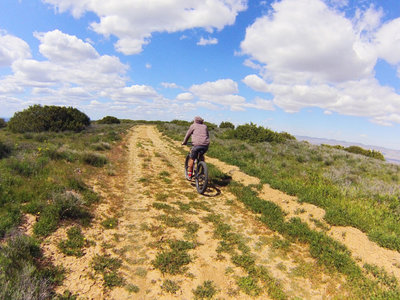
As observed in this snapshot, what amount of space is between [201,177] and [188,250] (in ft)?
12.0

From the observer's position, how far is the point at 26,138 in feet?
52.3

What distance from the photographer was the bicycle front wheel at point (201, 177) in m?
7.75

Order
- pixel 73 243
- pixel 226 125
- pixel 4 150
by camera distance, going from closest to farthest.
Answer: pixel 73 243 < pixel 4 150 < pixel 226 125

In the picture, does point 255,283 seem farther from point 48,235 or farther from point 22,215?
point 22,215

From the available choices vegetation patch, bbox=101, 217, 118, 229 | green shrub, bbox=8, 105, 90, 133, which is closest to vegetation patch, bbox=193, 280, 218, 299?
vegetation patch, bbox=101, 217, 118, 229

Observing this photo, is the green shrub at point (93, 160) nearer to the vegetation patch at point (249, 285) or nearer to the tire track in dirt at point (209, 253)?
the tire track in dirt at point (209, 253)

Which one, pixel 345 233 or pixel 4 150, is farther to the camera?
pixel 4 150

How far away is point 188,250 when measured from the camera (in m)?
4.64

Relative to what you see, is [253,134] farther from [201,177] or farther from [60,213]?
[60,213]

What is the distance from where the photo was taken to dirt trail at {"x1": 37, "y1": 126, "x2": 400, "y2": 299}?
3.67 meters

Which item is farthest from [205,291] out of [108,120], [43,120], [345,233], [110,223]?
[108,120]

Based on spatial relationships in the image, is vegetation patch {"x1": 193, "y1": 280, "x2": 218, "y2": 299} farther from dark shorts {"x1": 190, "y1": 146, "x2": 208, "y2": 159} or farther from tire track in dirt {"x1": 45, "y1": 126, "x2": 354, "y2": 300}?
dark shorts {"x1": 190, "y1": 146, "x2": 208, "y2": 159}

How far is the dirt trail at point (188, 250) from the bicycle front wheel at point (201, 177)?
1.17 feet

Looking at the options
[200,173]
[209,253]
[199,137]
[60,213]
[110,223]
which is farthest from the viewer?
[200,173]
